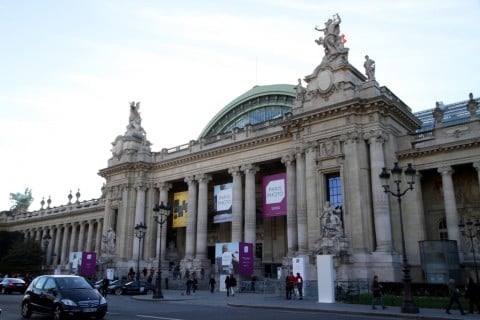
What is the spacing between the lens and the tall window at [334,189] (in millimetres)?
34250

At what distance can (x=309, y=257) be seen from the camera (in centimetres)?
3306

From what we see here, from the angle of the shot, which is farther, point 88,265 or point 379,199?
point 88,265

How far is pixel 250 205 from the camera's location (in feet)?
138

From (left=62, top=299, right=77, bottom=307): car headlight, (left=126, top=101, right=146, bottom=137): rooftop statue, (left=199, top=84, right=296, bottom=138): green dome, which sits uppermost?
(left=199, top=84, right=296, bottom=138): green dome

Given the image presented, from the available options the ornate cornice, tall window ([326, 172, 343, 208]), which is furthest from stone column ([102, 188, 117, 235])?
the ornate cornice

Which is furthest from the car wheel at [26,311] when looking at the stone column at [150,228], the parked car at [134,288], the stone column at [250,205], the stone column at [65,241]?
the stone column at [65,241]

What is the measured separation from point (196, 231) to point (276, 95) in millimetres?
27662

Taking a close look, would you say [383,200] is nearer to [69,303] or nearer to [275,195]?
[275,195]

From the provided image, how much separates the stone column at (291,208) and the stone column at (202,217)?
1106 cm

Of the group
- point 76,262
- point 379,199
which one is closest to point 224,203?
point 379,199

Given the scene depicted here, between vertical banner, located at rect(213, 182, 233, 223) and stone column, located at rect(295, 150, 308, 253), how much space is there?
9.39 m

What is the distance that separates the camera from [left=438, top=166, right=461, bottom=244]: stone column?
31.6 m

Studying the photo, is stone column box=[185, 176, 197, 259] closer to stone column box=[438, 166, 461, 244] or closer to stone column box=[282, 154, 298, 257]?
stone column box=[282, 154, 298, 257]

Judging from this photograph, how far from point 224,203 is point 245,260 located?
10114 mm
